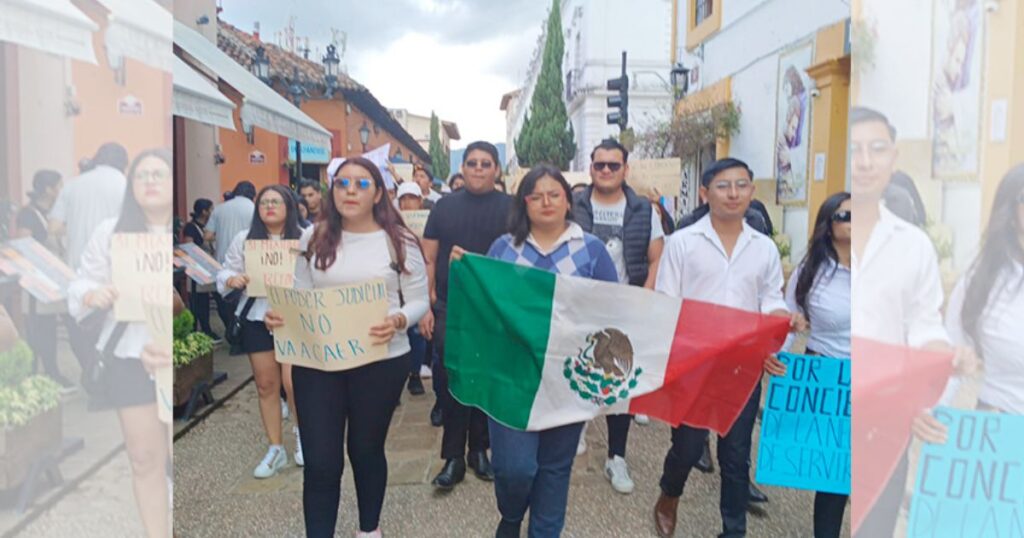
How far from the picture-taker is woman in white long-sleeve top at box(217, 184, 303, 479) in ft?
14.4

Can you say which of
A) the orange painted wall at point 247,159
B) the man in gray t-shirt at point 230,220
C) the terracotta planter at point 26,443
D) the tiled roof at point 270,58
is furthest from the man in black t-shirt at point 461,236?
the orange painted wall at point 247,159

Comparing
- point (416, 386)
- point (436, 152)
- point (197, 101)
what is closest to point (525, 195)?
point (197, 101)

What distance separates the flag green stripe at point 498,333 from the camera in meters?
3.09

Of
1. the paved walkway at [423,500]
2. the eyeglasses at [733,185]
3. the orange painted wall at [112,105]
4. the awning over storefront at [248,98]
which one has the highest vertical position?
the awning over storefront at [248,98]

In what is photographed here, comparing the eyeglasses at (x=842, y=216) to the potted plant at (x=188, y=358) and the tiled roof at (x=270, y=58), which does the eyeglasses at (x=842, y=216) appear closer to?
the potted plant at (x=188, y=358)

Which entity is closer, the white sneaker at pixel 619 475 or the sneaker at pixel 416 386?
the white sneaker at pixel 619 475

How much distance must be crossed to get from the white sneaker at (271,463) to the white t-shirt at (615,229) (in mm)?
2481

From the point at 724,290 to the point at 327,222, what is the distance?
190 centimetres

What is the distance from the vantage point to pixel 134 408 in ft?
6.63

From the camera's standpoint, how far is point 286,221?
15.2 ft

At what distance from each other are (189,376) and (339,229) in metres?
3.34

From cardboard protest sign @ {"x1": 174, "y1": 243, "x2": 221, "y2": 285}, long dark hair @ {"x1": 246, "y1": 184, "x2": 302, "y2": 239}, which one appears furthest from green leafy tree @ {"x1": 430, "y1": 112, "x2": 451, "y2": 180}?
long dark hair @ {"x1": 246, "y1": 184, "x2": 302, "y2": 239}

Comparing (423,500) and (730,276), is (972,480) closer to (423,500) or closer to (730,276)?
(730,276)

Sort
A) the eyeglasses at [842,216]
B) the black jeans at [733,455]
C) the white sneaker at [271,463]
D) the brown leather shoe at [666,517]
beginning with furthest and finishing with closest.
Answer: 1. the white sneaker at [271,463]
2. the brown leather shoe at [666,517]
3. the black jeans at [733,455]
4. the eyeglasses at [842,216]
